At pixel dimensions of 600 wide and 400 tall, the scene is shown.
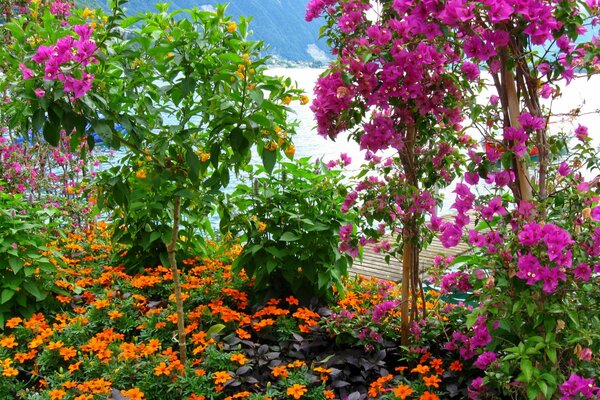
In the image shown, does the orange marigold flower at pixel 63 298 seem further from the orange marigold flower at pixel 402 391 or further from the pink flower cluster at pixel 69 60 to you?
the orange marigold flower at pixel 402 391

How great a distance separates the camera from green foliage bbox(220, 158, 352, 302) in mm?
2562

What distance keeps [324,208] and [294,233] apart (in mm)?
181

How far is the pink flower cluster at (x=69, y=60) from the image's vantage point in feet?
5.06

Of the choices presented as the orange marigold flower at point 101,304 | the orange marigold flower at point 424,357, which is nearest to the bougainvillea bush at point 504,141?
the orange marigold flower at point 424,357

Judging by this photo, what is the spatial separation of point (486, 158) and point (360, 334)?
921mm

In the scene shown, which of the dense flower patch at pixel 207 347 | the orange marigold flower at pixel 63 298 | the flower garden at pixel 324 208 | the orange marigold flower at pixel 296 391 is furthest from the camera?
the orange marigold flower at pixel 63 298

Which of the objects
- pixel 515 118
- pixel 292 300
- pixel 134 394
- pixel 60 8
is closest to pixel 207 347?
pixel 134 394

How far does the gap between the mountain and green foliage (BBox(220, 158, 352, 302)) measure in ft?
1.98

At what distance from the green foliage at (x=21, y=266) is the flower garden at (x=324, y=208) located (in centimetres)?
1

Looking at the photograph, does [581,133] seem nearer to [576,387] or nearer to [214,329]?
[576,387]

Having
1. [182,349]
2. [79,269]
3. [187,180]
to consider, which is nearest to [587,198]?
[187,180]

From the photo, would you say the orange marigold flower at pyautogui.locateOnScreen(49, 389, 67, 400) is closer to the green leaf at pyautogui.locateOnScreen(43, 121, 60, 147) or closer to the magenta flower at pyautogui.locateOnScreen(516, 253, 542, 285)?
the green leaf at pyautogui.locateOnScreen(43, 121, 60, 147)

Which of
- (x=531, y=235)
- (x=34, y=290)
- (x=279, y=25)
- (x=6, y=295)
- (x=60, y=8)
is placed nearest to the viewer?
(x=531, y=235)

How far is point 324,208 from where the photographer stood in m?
2.64
